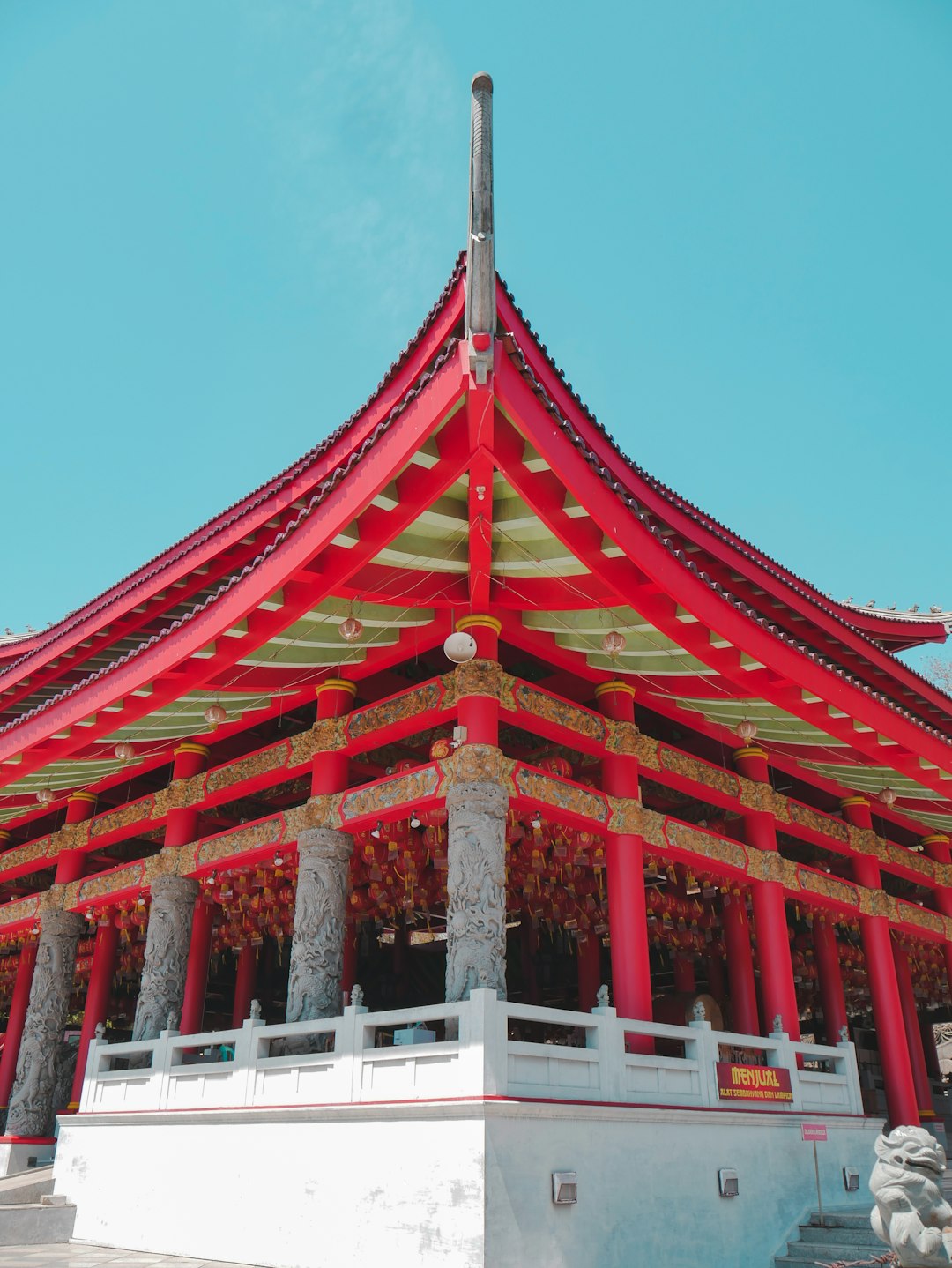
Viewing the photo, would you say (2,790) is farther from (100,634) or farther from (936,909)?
(936,909)

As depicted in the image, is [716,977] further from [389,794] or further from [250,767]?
[389,794]

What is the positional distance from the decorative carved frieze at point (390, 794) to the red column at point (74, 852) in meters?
5.41

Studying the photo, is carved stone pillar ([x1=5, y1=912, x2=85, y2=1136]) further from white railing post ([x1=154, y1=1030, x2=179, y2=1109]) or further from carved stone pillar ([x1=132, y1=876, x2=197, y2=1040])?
white railing post ([x1=154, y1=1030, x2=179, y2=1109])

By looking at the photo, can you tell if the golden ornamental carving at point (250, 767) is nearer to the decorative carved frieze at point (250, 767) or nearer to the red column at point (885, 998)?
the decorative carved frieze at point (250, 767)

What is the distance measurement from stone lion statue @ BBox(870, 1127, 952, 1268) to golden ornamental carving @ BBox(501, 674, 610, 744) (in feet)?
14.6

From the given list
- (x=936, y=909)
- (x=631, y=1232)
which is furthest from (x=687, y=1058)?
(x=936, y=909)

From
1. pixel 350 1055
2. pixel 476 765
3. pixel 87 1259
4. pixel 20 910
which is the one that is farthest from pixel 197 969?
pixel 476 765

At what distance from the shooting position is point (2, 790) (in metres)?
11.3

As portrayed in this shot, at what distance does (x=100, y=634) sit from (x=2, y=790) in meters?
3.06

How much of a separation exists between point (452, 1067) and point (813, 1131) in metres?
3.95

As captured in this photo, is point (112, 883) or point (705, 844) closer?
point (705, 844)

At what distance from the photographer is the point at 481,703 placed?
8.19 metres

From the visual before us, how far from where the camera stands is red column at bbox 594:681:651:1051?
27.7 feet

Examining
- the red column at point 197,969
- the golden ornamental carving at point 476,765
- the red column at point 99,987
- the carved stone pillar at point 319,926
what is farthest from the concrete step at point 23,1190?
the golden ornamental carving at point 476,765
